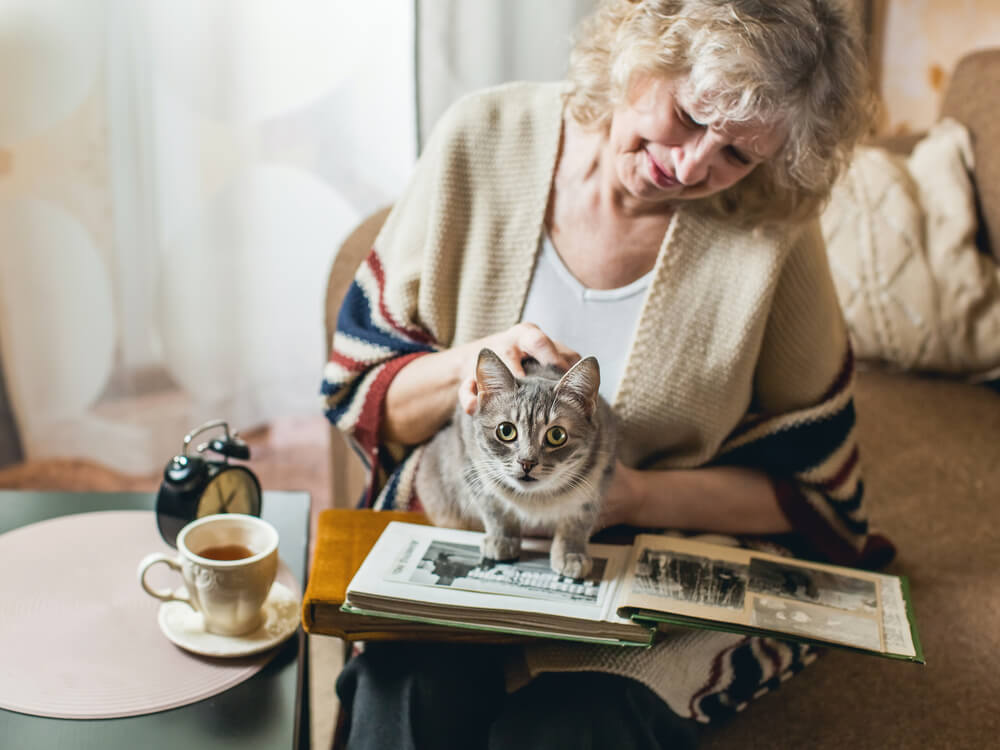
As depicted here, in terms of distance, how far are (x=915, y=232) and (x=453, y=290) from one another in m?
1.02

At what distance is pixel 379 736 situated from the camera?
3.22 feet

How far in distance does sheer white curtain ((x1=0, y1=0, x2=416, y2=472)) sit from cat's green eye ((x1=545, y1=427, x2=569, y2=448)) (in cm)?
141

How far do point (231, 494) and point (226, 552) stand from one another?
0.47 feet

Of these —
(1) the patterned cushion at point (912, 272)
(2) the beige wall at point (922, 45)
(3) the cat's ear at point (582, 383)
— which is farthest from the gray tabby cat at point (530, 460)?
(2) the beige wall at point (922, 45)

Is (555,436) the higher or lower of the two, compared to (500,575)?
higher

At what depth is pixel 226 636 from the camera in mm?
998

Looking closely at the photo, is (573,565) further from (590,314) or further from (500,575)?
(590,314)

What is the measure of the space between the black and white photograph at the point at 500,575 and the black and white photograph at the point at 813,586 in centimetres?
19

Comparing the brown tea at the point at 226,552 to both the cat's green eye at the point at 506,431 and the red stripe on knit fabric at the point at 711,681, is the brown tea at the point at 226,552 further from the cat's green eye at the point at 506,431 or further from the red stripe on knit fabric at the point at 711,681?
the red stripe on knit fabric at the point at 711,681

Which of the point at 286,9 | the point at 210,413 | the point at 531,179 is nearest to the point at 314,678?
the point at 210,413

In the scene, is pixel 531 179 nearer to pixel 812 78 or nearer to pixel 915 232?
pixel 812 78


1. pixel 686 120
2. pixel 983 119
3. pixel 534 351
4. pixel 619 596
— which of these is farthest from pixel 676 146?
pixel 983 119

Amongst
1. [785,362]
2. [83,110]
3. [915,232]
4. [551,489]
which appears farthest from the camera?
[83,110]

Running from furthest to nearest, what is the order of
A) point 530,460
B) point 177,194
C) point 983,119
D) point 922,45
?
1. point 922,45
2. point 177,194
3. point 983,119
4. point 530,460
